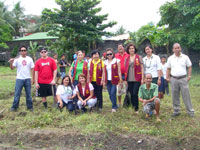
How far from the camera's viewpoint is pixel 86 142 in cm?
435

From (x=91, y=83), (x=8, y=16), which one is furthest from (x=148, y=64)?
(x=8, y=16)

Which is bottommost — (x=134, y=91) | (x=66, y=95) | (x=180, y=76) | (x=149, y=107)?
(x=149, y=107)

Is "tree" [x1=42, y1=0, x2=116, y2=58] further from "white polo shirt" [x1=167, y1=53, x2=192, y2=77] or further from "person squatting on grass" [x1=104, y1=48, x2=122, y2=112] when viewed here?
"white polo shirt" [x1=167, y1=53, x2=192, y2=77]

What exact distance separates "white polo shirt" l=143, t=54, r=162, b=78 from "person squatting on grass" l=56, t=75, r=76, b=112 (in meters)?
2.03

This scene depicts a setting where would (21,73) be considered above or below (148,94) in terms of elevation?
above

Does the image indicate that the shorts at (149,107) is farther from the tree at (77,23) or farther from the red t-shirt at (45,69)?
the tree at (77,23)

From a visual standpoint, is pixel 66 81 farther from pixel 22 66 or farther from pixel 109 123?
pixel 109 123

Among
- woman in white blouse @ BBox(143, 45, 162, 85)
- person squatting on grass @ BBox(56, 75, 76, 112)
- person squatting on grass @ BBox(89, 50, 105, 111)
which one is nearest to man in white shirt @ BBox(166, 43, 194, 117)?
woman in white blouse @ BBox(143, 45, 162, 85)

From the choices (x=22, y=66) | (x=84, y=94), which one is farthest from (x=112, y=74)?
(x=22, y=66)

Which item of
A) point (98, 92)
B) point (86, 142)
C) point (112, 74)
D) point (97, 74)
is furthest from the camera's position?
point (98, 92)

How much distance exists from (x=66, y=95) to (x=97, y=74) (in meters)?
0.99

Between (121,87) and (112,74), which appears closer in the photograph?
(112,74)

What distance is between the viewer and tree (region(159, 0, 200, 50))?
15.1m

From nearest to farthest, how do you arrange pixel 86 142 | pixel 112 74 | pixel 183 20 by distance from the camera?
pixel 86 142 < pixel 112 74 < pixel 183 20
